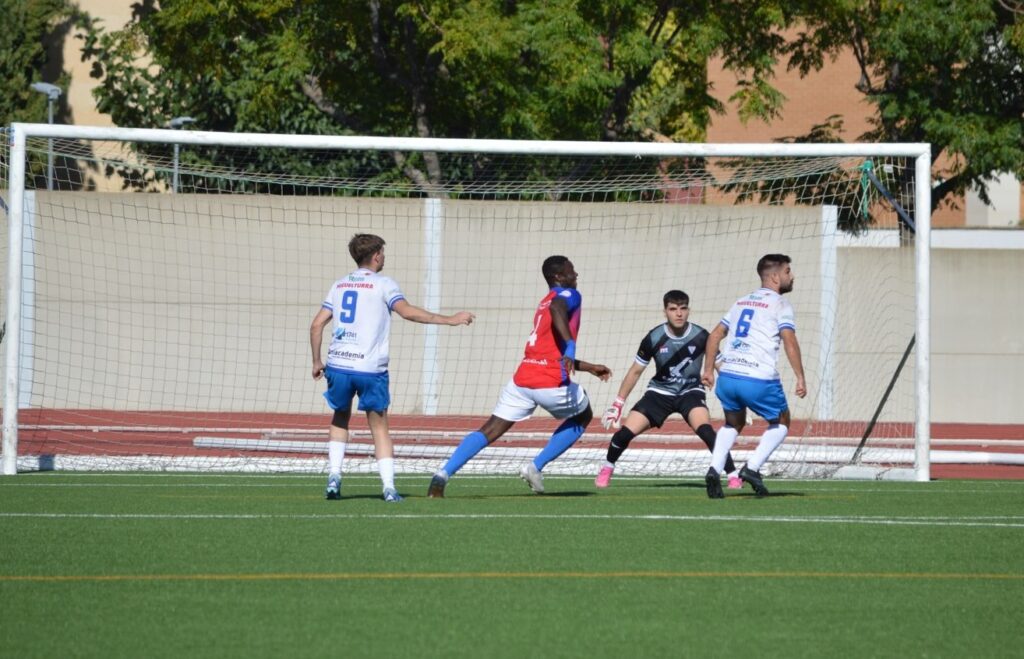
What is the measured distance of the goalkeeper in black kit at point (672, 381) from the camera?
12.3 metres

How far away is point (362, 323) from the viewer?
10.0 metres

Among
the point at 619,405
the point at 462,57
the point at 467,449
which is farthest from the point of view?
the point at 462,57

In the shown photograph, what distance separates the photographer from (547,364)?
10578 mm

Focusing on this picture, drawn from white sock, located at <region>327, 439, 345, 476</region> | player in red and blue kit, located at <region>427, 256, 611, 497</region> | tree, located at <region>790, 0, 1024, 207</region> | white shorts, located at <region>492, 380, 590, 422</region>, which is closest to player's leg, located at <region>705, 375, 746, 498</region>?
player in red and blue kit, located at <region>427, 256, 611, 497</region>

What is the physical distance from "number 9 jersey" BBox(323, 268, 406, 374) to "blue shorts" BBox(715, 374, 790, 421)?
2580 mm

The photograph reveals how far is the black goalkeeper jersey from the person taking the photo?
1229 cm

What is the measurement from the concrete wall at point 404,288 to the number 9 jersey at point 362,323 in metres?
10.8

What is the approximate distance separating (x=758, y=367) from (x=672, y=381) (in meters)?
1.66

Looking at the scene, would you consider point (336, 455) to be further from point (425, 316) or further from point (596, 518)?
point (596, 518)

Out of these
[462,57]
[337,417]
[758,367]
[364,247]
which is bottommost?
[337,417]

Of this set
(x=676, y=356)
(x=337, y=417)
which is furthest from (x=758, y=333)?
(x=337, y=417)

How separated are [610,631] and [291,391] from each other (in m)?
16.1

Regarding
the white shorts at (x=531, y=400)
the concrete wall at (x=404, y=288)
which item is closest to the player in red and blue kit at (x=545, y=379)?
the white shorts at (x=531, y=400)

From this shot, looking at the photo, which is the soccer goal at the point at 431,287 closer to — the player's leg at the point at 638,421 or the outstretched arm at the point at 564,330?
the player's leg at the point at 638,421
